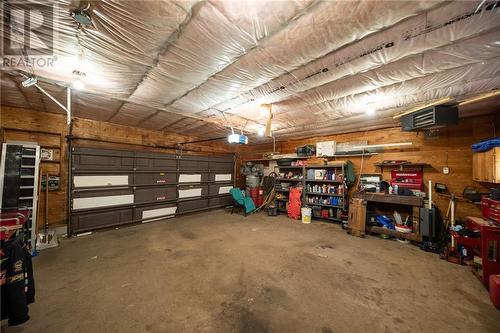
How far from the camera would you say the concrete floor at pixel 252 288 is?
1852 mm

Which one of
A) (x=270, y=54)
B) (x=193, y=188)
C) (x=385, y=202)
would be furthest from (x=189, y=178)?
(x=385, y=202)

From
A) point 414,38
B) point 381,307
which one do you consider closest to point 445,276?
point 381,307

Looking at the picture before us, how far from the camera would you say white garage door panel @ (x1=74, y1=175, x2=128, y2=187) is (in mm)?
4426

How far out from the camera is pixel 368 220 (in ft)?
15.4

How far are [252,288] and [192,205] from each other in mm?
4585

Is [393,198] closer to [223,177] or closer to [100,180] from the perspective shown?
[223,177]

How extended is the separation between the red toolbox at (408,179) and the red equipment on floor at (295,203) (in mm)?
2464

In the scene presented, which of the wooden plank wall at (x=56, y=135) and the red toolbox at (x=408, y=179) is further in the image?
the red toolbox at (x=408, y=179)

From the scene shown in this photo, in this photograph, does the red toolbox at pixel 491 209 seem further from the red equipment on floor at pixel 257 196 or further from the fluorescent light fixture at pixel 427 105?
the red equipment on floor at pixel 257 196

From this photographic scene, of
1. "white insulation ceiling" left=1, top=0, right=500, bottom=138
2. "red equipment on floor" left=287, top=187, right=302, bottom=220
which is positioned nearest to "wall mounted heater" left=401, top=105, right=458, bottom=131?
"white insulation ceiling" left=1, top=0, right=500, bottom=138

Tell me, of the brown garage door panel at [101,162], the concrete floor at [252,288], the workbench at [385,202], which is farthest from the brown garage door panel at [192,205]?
the workbench at [385,202]

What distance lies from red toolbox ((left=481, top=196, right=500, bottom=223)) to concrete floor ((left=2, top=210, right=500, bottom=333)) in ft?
2.92

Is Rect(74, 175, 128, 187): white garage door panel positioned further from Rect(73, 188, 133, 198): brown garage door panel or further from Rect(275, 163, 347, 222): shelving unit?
Rect(275, 163, 347, 222): shelving unit

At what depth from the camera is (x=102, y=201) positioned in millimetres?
4699
